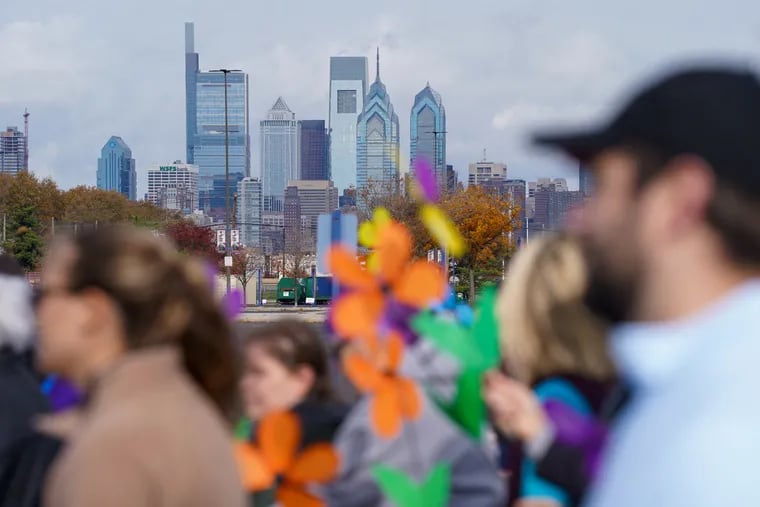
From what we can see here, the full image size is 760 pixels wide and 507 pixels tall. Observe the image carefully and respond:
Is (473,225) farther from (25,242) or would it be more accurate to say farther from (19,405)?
(25,242)

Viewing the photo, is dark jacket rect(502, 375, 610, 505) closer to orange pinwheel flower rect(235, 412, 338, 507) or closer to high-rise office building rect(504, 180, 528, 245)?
orange pinwheel flower rect(235, 412, 338, 507)

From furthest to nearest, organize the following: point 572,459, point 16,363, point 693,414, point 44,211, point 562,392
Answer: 1. point 44,211
2. point 16,363
3. point 562,392
4. point 572,459
5. point 693,414

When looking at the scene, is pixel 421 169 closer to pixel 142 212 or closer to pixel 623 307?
pixel 623 307

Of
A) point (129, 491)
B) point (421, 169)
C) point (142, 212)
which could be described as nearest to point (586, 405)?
point (421, 169)

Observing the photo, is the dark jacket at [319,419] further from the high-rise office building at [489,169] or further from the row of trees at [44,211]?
the high-rise office building at [489,169]

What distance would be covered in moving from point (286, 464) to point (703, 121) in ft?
7.04

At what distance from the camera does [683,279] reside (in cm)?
→ 130

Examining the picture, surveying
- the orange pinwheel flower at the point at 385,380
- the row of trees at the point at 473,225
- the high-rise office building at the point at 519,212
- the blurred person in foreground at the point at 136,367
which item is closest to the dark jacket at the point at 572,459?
the orange pinwheel flower at the point at 385,380

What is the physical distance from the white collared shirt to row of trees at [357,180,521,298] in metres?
24.2

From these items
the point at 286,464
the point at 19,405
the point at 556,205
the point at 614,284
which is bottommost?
the point at 286,464

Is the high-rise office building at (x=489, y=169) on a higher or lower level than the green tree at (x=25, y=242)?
higher

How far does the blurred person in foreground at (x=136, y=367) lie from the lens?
1912 millimetres

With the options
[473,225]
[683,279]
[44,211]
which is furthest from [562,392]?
[44,211]

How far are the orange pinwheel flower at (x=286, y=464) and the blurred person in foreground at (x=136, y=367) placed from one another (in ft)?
3.06
